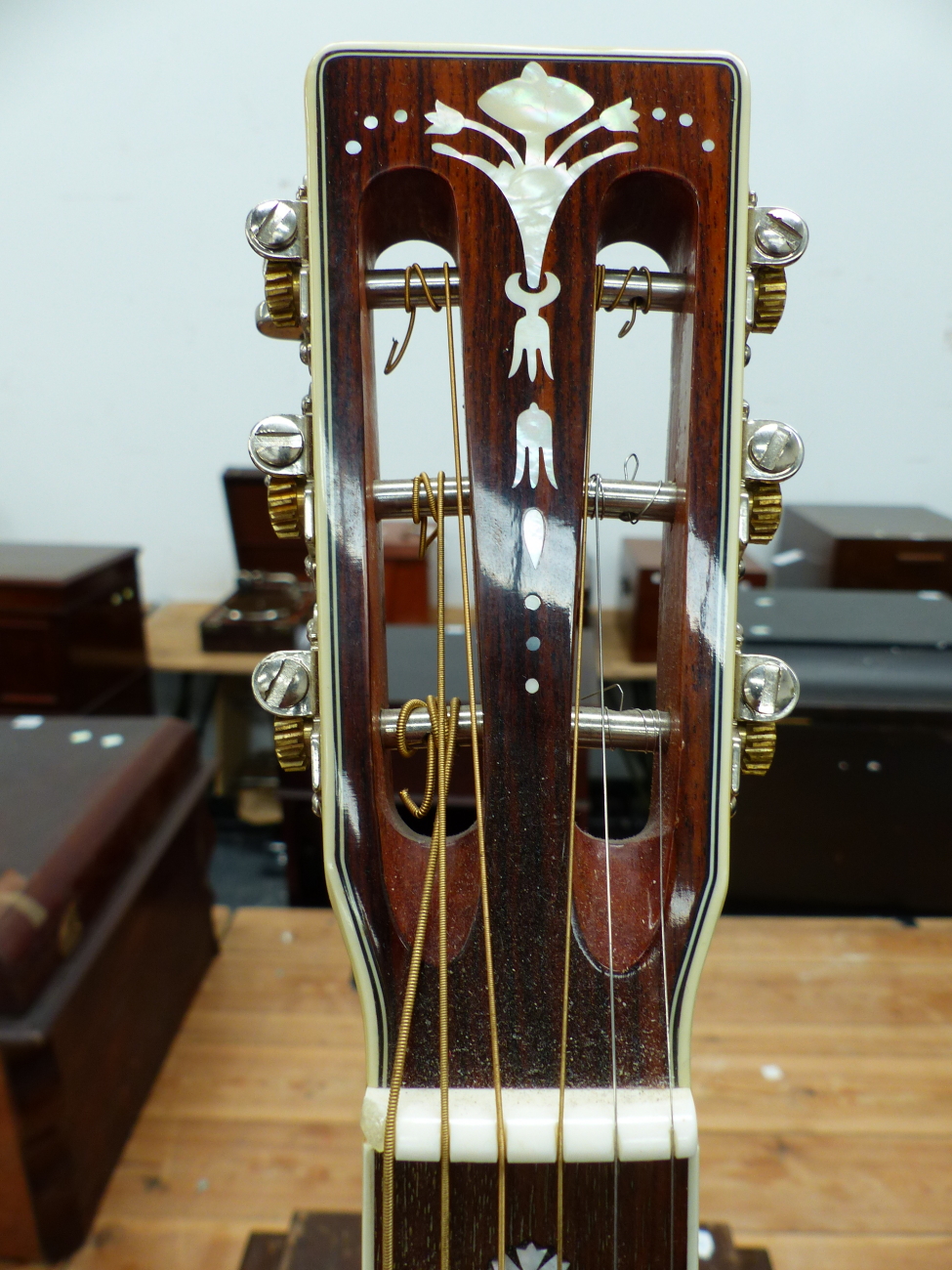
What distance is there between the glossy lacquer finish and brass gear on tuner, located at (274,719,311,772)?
3 cm

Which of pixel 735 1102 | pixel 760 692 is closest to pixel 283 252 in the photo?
pixel 760 692

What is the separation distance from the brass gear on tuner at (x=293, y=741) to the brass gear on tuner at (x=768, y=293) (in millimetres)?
312

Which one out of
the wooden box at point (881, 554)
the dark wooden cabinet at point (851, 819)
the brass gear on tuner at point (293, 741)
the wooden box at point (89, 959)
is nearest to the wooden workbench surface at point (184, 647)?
the wooden box at point (89, 959)

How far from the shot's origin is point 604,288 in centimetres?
46

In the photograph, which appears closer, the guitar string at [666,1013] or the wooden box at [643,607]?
the guitar string at [666,1013]

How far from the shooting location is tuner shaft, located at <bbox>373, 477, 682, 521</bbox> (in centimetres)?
47

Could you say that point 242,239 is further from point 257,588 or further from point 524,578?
point 524,578

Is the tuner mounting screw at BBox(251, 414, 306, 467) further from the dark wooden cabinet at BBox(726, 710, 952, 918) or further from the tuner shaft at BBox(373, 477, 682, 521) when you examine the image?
the dark wooden cabinet at BBox(726, 710, 952, 918)

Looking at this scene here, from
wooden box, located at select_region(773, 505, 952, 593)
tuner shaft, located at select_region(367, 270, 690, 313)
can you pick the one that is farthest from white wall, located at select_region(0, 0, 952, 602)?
tuner shaft, located at select_region(367, 270, 690, 313)

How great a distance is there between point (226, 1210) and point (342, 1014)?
0.27 meters

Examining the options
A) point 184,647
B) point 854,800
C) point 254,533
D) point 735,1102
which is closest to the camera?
point 735,1102

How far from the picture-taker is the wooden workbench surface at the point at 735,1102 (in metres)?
0.84

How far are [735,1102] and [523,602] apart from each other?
78 cm

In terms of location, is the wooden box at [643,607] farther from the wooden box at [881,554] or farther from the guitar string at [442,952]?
the guitar string at [442,952]
